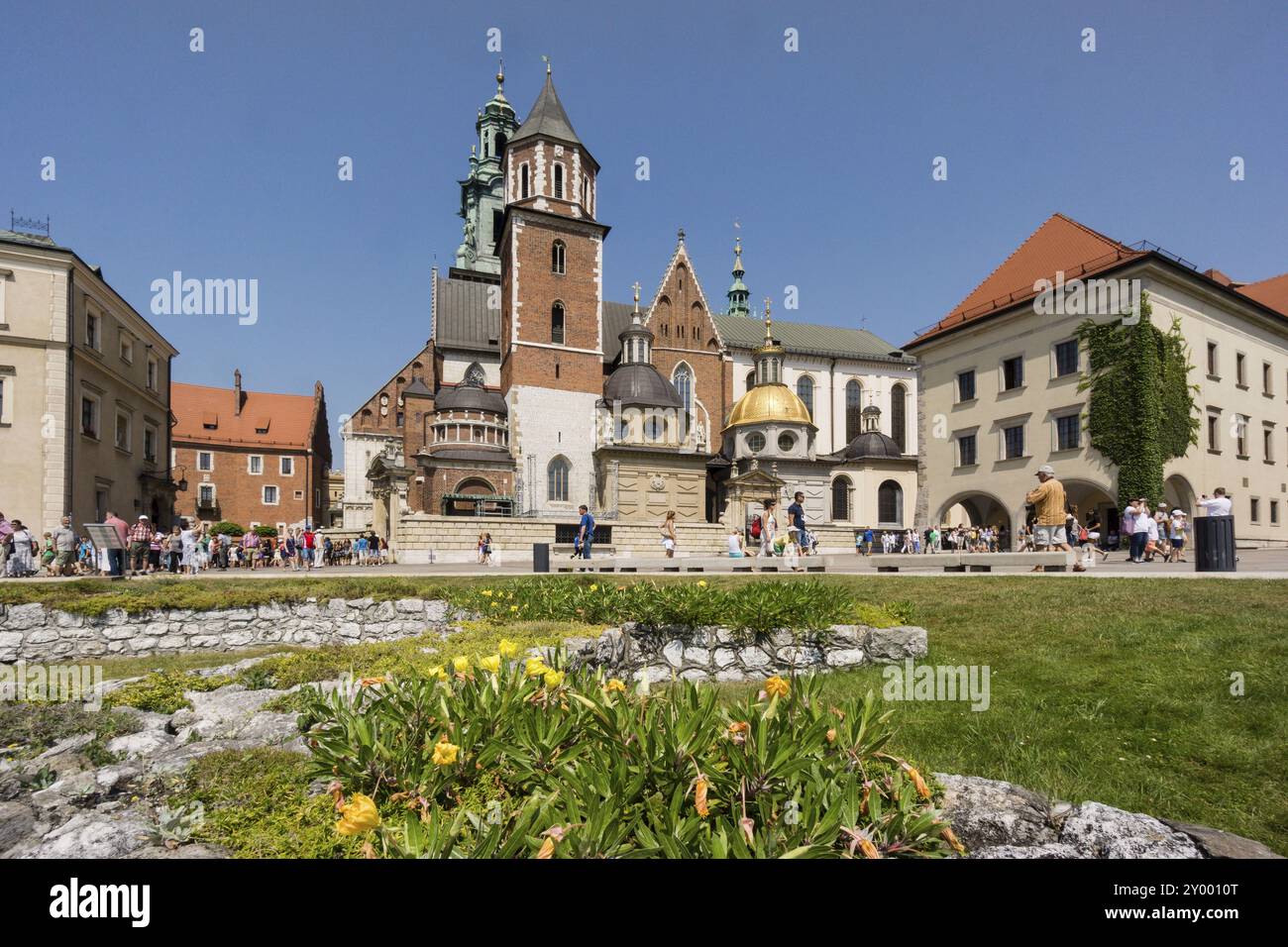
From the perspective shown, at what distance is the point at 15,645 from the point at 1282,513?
4530 cm

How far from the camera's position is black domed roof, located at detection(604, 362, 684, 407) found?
42.2m

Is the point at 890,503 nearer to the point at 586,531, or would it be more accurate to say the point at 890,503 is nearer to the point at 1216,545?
the point at 586,531

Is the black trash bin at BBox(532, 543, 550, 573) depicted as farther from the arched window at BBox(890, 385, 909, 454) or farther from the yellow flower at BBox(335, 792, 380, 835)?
the arched window at BBox(890, 385, 909, 454)

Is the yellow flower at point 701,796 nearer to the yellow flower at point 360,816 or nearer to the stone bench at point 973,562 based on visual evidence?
the yellow flower at point 360,816

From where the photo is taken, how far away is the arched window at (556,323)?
4303 cm

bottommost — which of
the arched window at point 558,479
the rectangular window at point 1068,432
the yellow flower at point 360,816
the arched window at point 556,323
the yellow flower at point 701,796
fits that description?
the yellow flower at point 701,796

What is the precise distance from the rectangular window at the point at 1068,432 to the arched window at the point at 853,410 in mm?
29455

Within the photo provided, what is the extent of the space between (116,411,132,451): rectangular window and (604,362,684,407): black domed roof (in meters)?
25.4

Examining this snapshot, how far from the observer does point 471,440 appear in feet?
136

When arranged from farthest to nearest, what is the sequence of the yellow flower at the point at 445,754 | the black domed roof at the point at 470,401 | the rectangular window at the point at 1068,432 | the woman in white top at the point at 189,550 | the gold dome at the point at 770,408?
the gold dome at the point at 770,408
the black domed roof at the point at 470,401
the rectangular window at the point at 1068,432
the woman in white top at the point at 189,550
the yellow flower at the point at 445,754

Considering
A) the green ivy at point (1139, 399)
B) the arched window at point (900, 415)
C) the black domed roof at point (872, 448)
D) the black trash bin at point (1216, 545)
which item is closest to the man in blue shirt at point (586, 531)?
the black trash bin at point (1216, 545)
